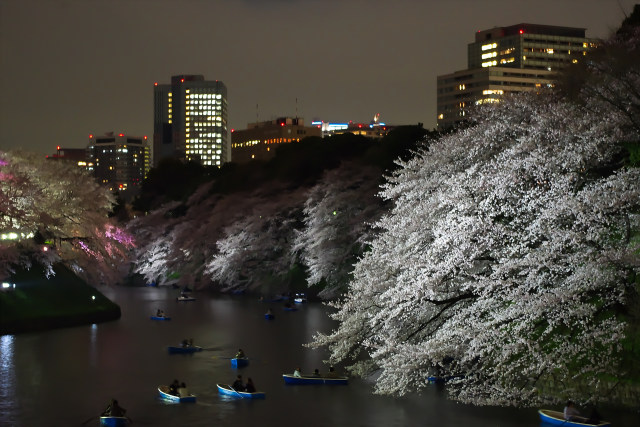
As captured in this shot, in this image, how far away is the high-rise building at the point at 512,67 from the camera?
157875 millimetres

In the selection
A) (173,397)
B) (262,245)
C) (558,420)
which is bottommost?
(173,397)

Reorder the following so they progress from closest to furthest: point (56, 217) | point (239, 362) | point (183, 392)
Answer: point (183, 392), point (239, 362), point (56, 217)

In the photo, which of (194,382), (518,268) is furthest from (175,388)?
(518,268)

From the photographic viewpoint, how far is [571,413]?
2186cm

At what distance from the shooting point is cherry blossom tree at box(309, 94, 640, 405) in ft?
71.7

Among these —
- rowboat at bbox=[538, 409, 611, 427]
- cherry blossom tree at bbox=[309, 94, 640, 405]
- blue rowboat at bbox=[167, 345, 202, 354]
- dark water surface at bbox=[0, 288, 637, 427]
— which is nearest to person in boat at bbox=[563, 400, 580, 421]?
rowboat at bbox=[538, 409, 611, 427]

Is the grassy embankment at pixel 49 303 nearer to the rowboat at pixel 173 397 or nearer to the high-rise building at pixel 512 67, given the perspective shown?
the rowboat at pixel 173 397

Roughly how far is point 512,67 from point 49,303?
433 ft

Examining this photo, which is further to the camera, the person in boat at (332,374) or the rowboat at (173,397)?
the person in boat at (332,374)

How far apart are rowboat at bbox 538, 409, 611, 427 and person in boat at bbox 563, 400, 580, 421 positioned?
74 mm

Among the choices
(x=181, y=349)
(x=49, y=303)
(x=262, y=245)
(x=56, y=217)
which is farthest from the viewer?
(x=262, y=245)

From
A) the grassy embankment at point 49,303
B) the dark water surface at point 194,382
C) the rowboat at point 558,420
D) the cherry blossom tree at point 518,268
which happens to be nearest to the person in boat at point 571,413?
the rowboat at point 558,420

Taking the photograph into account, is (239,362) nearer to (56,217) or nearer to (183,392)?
Result: (183,392)

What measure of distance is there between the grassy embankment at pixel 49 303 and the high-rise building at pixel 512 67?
381 feet
